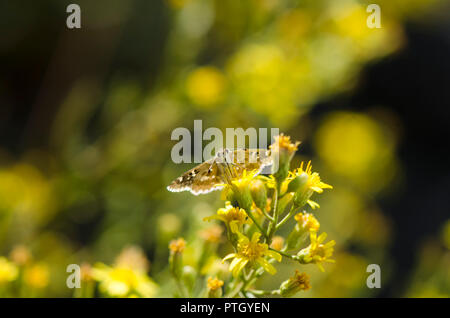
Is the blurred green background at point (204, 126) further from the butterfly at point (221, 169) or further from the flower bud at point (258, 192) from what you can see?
the flower bud at point (258, 192)

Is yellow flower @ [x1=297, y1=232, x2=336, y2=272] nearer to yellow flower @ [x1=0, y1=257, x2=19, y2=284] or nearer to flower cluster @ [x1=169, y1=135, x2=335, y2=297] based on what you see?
flower cluster @ [x1=169, y1=135, x2=335, y2=297]

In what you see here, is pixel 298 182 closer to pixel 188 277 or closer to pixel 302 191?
pixel 302 191

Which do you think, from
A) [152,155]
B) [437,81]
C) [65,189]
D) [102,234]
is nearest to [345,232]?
[152,155]

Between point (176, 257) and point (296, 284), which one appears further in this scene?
point (176, 257)

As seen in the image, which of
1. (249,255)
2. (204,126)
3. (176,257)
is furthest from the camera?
(204,126)

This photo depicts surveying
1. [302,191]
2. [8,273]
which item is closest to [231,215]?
[302,191]

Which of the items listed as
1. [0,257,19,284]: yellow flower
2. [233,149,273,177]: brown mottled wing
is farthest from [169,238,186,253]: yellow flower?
[0,257,19,284]: yellow flower
